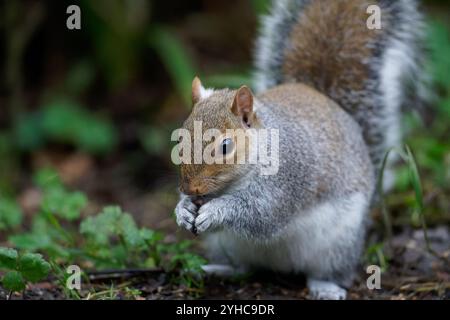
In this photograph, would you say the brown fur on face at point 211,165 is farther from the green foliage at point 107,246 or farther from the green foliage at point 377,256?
the green foliage at point 377,256

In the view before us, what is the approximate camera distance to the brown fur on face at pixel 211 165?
2.73 m

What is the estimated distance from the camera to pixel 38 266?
9.21 ft

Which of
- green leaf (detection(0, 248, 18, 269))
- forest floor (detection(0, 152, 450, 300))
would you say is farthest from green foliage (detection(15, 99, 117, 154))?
green leaf (detection(0, 248, 18, 269))

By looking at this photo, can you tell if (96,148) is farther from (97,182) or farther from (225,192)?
(225,192)

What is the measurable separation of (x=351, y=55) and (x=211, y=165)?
4.83ft

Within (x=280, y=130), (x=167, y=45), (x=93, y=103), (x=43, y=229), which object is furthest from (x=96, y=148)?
(x=280, y=130)

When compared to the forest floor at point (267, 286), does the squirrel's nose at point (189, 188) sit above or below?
above

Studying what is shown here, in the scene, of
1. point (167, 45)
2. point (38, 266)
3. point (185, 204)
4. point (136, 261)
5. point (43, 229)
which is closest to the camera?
point (38, 266)

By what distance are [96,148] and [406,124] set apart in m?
2.58

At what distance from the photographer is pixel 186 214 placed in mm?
2963

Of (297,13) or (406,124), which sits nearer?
(297,13)

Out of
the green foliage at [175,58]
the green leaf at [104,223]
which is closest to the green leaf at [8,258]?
the green leaf at [104,223]

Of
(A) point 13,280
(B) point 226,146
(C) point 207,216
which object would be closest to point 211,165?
(B) point 226,146

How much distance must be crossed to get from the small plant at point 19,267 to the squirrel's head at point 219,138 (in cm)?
65
